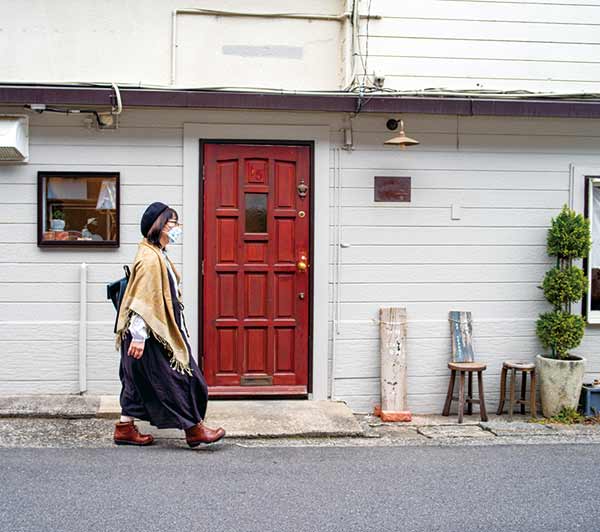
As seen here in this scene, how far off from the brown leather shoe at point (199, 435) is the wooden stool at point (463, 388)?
2529mm

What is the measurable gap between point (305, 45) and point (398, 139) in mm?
1451

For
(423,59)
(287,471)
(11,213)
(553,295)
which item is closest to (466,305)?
(553,295)

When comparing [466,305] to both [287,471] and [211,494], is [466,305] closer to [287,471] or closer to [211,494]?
[287,471]

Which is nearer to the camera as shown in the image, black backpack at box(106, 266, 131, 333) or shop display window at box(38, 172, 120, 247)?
black backpack at box(106, 266, 131, 333)

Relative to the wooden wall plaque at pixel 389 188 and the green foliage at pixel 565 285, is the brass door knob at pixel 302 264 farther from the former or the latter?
the green foliage at pixel 565 285

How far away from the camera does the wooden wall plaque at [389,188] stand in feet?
26.0

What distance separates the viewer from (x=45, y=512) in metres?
4.85

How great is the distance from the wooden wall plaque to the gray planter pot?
7.14ft

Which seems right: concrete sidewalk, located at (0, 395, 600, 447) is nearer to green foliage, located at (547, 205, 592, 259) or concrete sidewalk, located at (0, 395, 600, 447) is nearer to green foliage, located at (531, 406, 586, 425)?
green foliage, located at (531, 406, 586, 425)

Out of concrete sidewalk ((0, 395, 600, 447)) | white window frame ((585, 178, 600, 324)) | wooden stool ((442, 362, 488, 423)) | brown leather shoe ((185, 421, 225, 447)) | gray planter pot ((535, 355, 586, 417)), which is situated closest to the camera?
brown leather shoe ((185, 421, 225, 447))

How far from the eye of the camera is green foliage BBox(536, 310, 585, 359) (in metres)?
7.75

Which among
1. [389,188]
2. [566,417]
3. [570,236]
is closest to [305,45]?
[389,188]

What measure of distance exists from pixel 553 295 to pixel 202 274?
11.3ft

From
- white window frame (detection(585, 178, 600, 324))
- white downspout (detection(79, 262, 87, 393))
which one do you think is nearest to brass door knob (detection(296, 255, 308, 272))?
white downspout (detection(79, 262, 87, 393))
